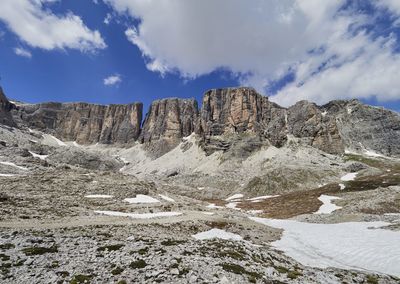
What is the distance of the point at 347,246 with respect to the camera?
32812mm

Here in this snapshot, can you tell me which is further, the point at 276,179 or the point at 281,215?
the point at 276,179

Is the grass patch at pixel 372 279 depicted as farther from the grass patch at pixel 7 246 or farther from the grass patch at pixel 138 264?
the grass patch at pixel 7 246

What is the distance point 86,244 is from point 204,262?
9739mm

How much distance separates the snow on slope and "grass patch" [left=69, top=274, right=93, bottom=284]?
18.8 metres

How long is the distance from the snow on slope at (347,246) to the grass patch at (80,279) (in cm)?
1878

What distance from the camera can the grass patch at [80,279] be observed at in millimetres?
16469

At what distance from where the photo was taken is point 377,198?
232 ft

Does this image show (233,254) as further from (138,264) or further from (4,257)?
(4,257)

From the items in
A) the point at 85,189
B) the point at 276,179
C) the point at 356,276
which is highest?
the point at 276,179

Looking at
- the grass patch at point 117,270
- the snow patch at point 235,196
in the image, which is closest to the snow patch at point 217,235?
the grass patch at point 117,270

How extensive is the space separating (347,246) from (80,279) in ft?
91.4

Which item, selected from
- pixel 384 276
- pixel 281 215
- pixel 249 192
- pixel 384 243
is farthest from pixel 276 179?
pixel 384 276

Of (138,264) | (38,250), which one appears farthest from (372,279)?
(38,250)

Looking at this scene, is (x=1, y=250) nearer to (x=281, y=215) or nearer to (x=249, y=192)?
(x=281, y=215)
